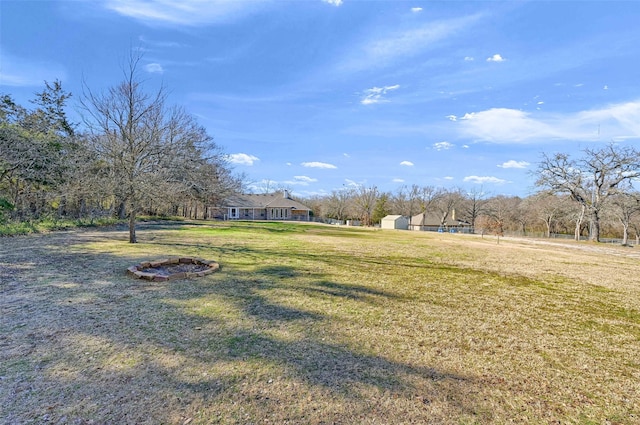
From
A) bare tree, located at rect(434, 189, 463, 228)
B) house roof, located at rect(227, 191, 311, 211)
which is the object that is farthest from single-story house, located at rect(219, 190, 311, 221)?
bare tree, located at rect(434, 189, 463, 228)

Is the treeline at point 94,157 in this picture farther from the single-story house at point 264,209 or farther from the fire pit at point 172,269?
the single-story house at point 264,209

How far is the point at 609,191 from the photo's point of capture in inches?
911

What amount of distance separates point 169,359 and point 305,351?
1259mm

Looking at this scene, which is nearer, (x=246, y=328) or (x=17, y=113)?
(x=246, y=328)

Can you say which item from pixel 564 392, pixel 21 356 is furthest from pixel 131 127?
pixel 564 392

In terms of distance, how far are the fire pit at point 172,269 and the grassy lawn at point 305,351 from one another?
0.91ft

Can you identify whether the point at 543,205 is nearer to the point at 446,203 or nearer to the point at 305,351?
the point at 446,203

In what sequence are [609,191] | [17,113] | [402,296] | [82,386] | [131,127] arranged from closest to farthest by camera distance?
[82,386] < [402,296] < [131,127] < [17,113] < [609,191]

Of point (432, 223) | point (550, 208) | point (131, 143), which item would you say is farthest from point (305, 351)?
point (432, 223)

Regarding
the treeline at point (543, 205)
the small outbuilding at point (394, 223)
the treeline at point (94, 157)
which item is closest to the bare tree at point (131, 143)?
the treeline at point (94, 157)

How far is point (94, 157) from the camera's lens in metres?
11.6

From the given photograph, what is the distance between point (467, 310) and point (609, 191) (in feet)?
90.0

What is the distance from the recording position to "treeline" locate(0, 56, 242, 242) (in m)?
9.52

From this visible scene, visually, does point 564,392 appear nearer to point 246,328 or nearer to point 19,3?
point 246,328
